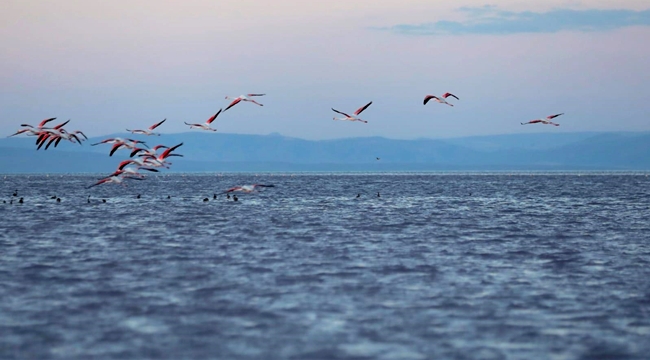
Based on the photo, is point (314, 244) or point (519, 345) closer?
point (519, 345)

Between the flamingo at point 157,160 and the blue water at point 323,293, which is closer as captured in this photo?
the blue water at point 323,293

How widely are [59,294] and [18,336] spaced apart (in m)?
4.50

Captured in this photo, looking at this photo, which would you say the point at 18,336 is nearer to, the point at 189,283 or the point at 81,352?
the point at 81,352

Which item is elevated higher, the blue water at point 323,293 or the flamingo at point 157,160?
the flamingo at point 157,160

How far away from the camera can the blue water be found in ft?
52.2

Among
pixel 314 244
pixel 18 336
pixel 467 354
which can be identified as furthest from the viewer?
pixel 314 244

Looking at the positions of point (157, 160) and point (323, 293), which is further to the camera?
point (157, 160)

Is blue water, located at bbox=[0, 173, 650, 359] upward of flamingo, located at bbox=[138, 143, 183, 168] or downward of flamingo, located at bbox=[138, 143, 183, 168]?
downward

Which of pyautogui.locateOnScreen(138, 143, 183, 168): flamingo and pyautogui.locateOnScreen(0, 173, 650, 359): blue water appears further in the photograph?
pyautogui.locateOnScreen(138, 143, 183, 168): flamingo

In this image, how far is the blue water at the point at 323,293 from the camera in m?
15.9

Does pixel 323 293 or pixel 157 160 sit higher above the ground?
pixel 157 160

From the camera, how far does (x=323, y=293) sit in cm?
2100

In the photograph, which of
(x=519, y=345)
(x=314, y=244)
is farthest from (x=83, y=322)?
(x=314, y=244)

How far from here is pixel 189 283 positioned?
22516 mm
